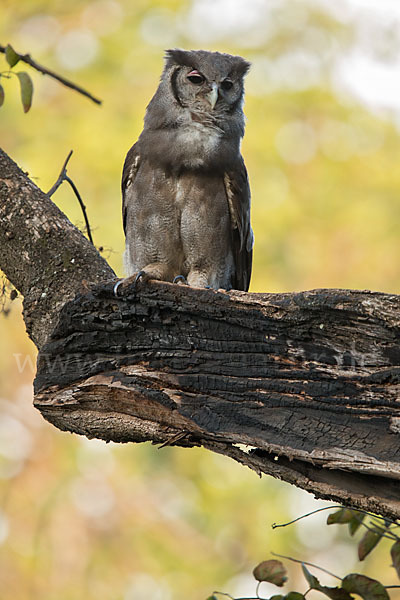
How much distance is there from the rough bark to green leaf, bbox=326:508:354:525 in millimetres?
1287

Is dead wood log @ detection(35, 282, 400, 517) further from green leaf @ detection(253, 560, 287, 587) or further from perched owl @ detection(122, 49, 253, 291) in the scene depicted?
perched owl @ detection(122, 49, 253, 291)

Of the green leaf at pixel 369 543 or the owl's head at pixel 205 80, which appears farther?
the owl's head at pixel 205 80

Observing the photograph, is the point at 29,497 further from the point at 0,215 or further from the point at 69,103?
the point at 0,215

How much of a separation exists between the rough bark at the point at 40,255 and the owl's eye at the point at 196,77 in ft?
4.97

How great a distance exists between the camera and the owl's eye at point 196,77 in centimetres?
413

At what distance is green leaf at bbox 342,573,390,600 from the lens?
90.0 inches

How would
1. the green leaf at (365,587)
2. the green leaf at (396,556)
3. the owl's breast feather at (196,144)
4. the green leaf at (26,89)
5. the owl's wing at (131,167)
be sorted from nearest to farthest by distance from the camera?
the green leaf at (365,587) → the green leaf at (396,556) → the green leaf at (26,89) → the owl's breast feather at (196,144) → the owl's wing at (131,167)

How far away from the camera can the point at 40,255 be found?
2910mm

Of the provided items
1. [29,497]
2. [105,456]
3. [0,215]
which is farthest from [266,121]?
[0,215]

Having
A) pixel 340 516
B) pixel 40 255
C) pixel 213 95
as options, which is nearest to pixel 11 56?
pixel 40 255

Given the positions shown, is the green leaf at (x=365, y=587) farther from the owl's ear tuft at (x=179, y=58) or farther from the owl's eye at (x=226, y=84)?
the owl's ear tuft at (x=179, y=58)

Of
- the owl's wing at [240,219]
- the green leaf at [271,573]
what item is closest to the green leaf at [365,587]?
the green leaf at [271,573]

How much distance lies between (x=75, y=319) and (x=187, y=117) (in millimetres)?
1935

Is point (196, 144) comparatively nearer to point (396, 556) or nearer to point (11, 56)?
point (11, 56)
